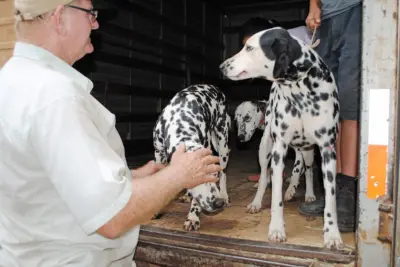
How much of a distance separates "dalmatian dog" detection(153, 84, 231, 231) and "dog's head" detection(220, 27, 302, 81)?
0.78m

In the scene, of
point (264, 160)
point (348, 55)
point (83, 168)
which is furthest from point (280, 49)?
point (83, 168)

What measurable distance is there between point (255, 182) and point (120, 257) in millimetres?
4246

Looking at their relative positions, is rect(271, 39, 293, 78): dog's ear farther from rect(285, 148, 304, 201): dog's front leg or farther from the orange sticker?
rect(285, 148, 304, 201): dog's front leg

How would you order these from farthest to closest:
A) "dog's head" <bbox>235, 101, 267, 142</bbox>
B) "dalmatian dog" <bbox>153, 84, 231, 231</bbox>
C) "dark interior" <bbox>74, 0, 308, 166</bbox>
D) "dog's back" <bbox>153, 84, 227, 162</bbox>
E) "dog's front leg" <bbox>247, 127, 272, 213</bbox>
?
1. "dark interior" <bbox>74, 0, 308, 166</bbox>
2. "dog's head" <bbox>235, 101, 267, 142</bbox>
3. "dog's front leg" <bbox>247, 127, 272, 213</bbox>
4. "dog's back" <bbox>153, 84, 227, 162</bbox>
5. "dalmatian dog" <bbox>153, 84, 231, 231</bbox>

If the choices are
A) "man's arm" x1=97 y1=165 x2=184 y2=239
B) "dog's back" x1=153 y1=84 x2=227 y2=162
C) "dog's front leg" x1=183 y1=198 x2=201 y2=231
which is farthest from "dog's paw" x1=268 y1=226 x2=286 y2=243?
"man's arm" x1=97 y1=165 x2=184 y2=239

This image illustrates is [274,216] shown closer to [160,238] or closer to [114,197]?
[160,238]

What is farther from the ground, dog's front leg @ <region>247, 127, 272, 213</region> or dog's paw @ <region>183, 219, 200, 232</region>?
dog's front leg @ <region>247, 127, 272, 213</region>

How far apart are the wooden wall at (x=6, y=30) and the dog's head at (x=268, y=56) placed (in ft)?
8.24

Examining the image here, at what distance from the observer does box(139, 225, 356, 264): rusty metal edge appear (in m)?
3.01

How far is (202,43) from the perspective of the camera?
11.8m

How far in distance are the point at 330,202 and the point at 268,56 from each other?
1.31m

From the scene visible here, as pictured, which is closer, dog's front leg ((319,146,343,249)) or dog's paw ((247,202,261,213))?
dog's front leg ((319,146,343,249))

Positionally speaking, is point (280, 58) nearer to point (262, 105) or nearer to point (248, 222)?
point (248, 222)

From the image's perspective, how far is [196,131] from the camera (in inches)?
173
